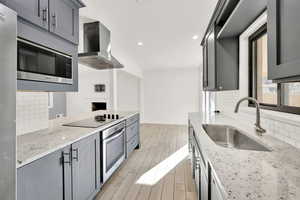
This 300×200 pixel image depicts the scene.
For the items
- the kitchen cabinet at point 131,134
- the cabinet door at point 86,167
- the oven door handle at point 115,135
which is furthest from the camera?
the kitchen cabinet at point 131,134

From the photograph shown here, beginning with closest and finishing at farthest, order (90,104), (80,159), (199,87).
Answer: (80,159), (199,87), (90,104)

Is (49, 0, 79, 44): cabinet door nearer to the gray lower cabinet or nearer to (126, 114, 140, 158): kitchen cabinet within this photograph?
the gray lower cabinet

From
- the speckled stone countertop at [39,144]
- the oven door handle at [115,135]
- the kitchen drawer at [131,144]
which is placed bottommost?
the kitchen drawer at [131,144]

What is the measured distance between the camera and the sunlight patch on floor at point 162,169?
7.32 ft

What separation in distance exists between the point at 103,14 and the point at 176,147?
322cm

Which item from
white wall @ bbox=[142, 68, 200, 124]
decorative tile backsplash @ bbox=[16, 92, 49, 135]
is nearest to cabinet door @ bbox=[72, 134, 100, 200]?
decorative tile backsplash @ bbox=[16, 92, 49, 135]

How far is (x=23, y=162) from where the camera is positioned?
905 mm

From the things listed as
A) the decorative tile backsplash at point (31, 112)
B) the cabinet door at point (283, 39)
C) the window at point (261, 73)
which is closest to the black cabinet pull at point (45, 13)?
the decorative tile backsplash at point (31, 112)

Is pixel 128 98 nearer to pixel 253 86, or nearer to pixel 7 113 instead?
pixel 253 86

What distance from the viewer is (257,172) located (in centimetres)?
70

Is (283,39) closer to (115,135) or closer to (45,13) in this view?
(45,13)

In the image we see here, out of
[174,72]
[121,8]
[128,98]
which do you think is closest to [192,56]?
[174,72]

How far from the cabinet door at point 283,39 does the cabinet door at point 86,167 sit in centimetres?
159

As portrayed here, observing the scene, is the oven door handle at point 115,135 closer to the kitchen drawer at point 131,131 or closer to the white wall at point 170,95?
the kitchen drawer at point 131,131
